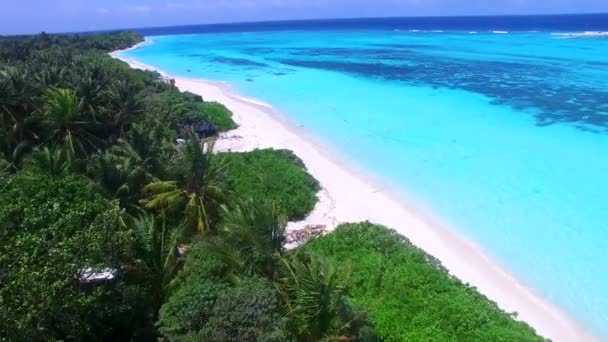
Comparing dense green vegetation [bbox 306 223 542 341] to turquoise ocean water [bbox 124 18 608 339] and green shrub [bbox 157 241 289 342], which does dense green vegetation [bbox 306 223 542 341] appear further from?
turquoise ocean water [bbox 124 18 608 339]

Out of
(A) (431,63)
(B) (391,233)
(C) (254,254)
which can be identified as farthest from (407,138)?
(A) (431,63)

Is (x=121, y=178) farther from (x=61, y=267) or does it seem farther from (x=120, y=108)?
(x=120, y=108)

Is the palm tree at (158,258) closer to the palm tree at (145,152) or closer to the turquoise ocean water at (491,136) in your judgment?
the palm tree at (145,152)

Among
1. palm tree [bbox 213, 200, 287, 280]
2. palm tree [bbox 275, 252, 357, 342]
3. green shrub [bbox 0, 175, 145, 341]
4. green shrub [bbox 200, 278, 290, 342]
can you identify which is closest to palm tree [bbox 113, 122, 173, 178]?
green shrub [bbox 0, 175, 145, 341]

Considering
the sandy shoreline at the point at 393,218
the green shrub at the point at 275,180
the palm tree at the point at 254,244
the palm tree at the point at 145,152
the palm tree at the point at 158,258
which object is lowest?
the sandy shoreline at the point at 393,218

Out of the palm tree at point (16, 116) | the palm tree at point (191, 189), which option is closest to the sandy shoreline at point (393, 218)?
the palm tree at point (191, 189)

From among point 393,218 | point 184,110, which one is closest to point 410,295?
point 393,218
